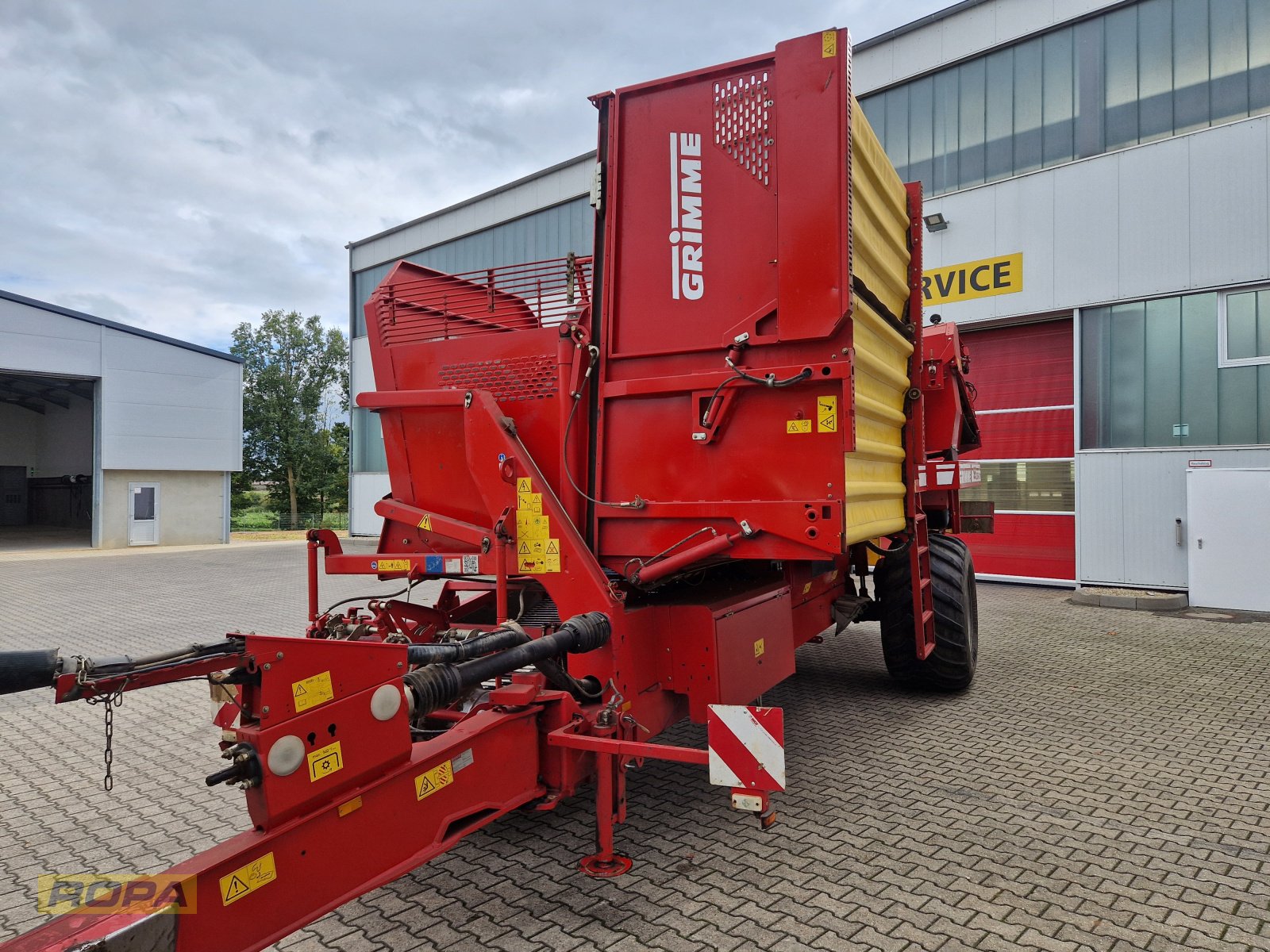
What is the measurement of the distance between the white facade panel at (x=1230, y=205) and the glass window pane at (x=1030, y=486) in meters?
2.81

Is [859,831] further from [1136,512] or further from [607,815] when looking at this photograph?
[1136,512]

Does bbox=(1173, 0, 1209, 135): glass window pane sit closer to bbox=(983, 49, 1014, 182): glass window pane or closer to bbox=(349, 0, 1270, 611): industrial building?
bbox=(349, 0, 1270, 611): industrial building

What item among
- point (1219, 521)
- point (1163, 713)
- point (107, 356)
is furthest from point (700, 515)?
point (107, 356)

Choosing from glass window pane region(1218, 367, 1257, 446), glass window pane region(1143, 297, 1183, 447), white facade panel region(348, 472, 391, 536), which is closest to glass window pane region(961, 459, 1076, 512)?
glass window pane region(1143, 297, 1183, 447)

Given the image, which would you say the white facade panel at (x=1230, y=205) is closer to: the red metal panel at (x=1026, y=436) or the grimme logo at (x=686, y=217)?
the red metal panel at (x=1026, y=436)

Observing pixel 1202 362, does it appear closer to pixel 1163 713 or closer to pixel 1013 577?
pixel 1013 577

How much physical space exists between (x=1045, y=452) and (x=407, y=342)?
969cm

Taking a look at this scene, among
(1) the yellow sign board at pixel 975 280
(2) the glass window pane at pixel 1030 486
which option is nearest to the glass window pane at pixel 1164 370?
(2) the glass window pane at pixel 1030 486

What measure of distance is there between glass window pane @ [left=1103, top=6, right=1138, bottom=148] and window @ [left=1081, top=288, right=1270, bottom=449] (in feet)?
7.32

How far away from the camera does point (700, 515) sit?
3562 millimetres

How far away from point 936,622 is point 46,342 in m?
23.5

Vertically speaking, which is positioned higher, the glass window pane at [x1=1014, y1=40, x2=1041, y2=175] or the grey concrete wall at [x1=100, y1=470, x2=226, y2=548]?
the glass window pane at [x1=1014, y1=40, x2=1041, y2=175]

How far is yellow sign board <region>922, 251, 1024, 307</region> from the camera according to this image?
11.2 metres

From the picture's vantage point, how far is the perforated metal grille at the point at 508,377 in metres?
4.02
